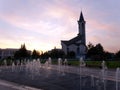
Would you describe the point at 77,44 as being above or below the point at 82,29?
below

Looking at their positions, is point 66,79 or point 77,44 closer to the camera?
point 66,79

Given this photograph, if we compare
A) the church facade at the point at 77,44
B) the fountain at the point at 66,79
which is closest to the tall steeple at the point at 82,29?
the church facade at the point at 77,44

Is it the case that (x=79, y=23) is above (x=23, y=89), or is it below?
above

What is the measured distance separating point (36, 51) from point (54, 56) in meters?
27.7

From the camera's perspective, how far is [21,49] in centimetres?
12300

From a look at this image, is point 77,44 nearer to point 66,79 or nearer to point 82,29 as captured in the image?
point 82,29

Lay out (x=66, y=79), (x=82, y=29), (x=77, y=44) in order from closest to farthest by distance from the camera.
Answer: (x=66, y=79) < (x=77, y=44) < (x=82, y=29)

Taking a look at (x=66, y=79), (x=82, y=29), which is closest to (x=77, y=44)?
(x=82, y=29)

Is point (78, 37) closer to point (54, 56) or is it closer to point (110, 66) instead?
point (54, 56)

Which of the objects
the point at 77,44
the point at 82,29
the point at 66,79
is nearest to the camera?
the point at 66,79

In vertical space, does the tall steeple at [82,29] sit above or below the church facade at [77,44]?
above

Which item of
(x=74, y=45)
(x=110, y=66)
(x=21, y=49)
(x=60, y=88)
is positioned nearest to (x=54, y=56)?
(x=21, y=49)

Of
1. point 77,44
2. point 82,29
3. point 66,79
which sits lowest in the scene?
point 66,79

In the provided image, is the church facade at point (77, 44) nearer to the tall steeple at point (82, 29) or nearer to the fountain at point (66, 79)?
the tall steeple at point (82, 29)
